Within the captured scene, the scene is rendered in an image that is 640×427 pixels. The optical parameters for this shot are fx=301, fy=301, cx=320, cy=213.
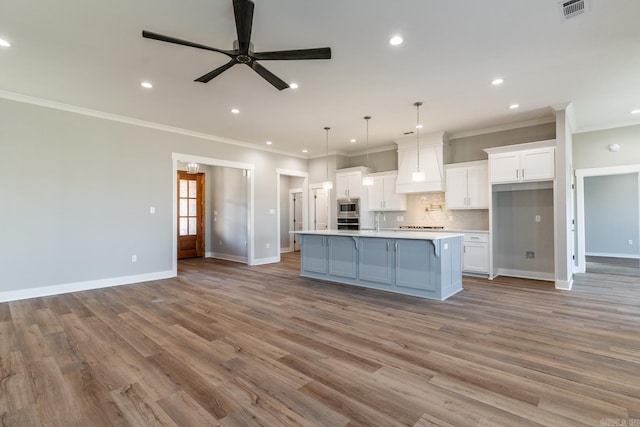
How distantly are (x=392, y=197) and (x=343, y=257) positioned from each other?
2661mm

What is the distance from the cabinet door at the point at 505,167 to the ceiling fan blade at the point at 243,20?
4986mm

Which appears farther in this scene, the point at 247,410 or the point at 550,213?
the point at 550,213

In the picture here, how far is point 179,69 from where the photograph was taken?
366 centimetres

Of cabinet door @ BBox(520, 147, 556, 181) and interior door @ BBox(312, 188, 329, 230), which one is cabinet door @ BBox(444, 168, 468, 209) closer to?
cabinet door @ BBox(520, 147, 556, 181)

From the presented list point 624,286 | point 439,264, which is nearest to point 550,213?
point 624,286

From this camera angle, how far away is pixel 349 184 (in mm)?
8000

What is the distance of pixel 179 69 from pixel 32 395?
3406 millimetres

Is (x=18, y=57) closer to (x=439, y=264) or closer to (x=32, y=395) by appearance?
(x=32, y=395)

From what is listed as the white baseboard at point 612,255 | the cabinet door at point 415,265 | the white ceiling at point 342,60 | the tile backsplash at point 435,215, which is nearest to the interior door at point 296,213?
the tile backsplash at point 435,215

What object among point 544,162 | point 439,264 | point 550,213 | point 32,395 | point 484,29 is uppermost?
point 484,29

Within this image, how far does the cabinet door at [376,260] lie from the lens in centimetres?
472

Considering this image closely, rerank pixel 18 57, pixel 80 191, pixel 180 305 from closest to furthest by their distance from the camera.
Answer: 1. pixel 18 57
2. pixel 180 305
3. pixel 80 191

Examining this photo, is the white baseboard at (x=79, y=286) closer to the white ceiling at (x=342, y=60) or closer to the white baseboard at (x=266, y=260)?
the white baseboard at (x=266, y=260)

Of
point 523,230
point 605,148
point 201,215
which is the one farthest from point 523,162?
point 201,215
